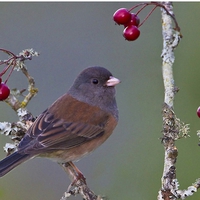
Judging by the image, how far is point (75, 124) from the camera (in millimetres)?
2969

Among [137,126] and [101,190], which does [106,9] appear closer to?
[137,126]

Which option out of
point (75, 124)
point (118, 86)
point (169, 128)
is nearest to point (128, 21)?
point (169, 128)

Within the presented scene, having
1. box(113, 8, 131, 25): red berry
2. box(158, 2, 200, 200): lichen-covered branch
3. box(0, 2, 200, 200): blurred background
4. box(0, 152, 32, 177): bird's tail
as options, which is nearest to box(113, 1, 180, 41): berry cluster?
box(113, 8, 131, 25): red berry

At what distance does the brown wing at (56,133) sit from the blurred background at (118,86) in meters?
0.73

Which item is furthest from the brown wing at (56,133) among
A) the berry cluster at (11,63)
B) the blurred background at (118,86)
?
the blurred background at (118,86)

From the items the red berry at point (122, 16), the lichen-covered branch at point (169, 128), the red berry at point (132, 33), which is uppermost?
the red berry at point (122, 16)

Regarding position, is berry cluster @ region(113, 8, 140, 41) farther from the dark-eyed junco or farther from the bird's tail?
the bird's tail

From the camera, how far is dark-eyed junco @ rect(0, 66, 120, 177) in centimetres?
279

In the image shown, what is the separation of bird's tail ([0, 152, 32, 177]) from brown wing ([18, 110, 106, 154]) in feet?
0.21

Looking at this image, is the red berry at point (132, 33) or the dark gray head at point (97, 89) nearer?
the red berry at point (132, 33)

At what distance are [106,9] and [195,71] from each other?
128cm

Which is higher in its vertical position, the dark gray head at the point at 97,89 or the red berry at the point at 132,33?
the dark gray head at the point at 97,89

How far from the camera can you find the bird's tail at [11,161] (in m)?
2.61

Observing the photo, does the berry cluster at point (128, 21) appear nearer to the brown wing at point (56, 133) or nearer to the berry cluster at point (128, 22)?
the berry cluster at point (128, 22)
